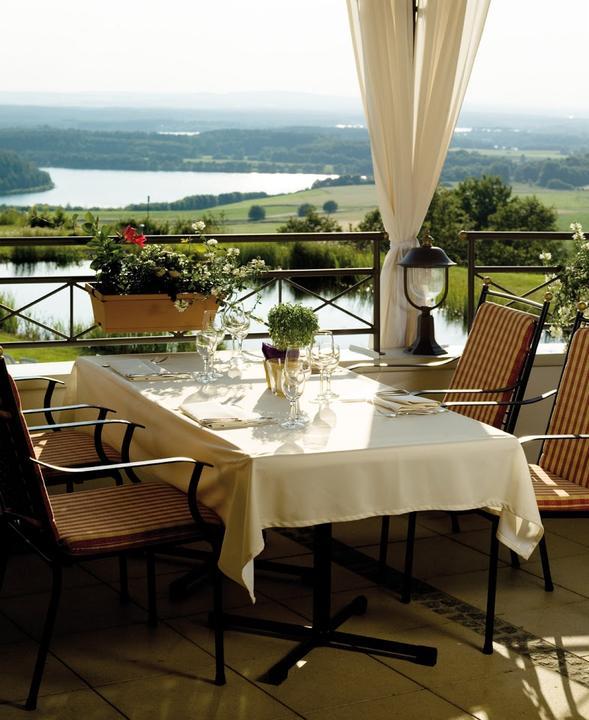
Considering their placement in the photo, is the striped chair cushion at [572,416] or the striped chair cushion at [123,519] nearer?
the striped chair cushion at [123,519]

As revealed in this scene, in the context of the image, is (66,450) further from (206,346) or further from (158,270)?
(158,270)

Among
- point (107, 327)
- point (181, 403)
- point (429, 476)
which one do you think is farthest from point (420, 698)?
point (107, 327)

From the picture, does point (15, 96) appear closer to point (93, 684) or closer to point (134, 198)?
point (134, 198)

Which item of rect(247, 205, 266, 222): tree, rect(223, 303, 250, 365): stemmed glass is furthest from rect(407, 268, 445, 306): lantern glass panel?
rect(247, 205, 266, 222): tree

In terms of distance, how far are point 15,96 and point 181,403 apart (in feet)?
48.9

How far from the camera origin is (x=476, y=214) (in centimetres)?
2023

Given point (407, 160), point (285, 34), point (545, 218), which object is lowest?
point (545, 218)

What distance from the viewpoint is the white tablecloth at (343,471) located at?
2.88m

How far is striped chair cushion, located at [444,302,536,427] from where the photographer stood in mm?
4059

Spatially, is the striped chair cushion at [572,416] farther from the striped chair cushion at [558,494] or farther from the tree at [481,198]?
the tree at [481,198]

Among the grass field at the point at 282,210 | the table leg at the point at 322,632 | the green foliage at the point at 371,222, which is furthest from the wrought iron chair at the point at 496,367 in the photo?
the grass field at the point at 282,210

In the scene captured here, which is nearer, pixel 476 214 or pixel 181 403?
pixel 181 403

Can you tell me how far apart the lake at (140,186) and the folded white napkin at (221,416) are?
44.4 ft

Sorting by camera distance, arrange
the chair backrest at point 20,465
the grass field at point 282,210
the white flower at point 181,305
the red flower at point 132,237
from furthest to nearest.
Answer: the grass field at point 282,210
the red flower at point 132,237
the white flower at point 181,305
the chair backrest at point 20,465
